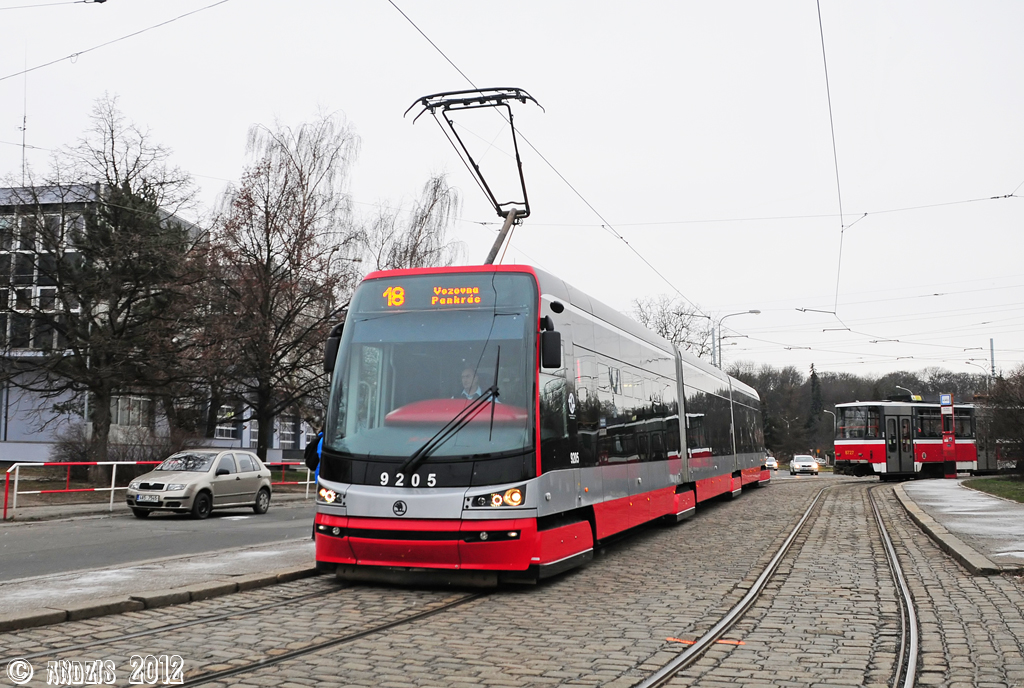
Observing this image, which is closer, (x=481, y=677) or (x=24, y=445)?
(x=481, y=677)

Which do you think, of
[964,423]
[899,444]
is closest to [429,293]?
[899,444]

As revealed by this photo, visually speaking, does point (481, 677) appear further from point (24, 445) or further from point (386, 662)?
Result: point (24, 445)

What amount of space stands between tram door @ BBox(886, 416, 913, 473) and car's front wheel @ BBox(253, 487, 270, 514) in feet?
90.1

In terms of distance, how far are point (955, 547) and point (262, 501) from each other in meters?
15.1

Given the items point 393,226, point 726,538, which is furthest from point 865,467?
point 726,538

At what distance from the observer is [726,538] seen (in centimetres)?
1565

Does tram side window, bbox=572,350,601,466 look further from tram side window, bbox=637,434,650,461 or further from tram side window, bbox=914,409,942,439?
tram side window, bbox=914,409,942,439

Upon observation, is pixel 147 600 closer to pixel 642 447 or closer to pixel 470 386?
pixel 470 386

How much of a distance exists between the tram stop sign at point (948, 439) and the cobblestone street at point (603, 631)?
109 feet

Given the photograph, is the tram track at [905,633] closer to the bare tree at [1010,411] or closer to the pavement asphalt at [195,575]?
the pavement asphalt at [195,575]

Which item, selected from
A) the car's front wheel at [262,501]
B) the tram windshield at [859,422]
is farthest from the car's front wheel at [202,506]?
the tram windshield at [859,422]

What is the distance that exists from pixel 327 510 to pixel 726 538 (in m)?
8.12

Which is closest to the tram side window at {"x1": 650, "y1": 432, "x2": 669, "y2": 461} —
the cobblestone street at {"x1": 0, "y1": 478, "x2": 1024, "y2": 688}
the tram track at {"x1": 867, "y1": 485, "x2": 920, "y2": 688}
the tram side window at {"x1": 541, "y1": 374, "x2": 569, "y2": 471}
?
the cobblestone street at {"x1": 0, "y1": 478, "x2": 1024, "y2": 688}

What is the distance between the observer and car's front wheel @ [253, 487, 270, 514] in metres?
22.5
